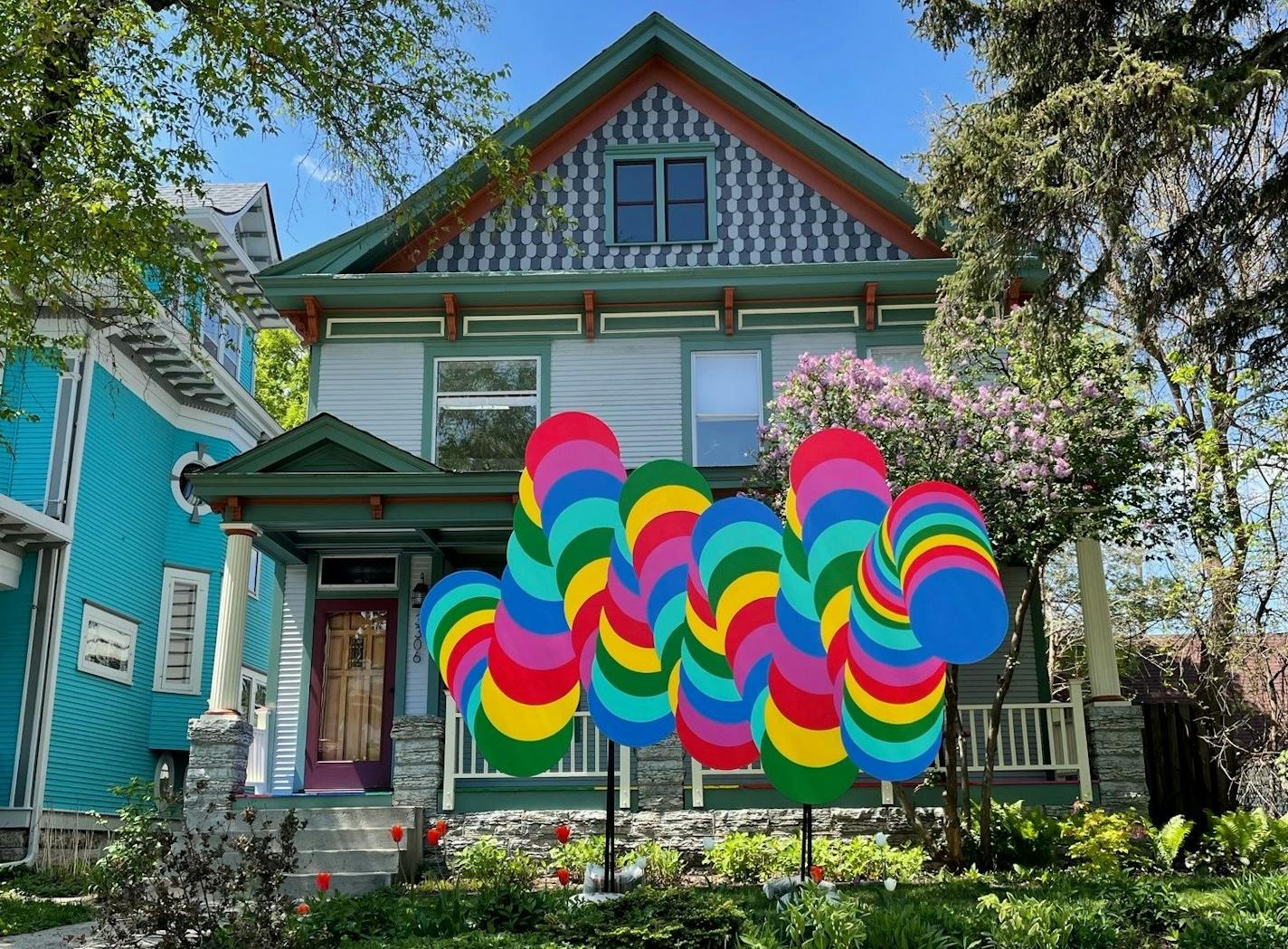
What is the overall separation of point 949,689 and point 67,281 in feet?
30.7

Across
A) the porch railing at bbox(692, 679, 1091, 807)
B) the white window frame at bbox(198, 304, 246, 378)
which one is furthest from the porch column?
→ the white window frame at bbox(198, 304, 246, 378)

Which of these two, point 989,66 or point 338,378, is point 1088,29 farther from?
point 338,378

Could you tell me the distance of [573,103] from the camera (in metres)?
16.3

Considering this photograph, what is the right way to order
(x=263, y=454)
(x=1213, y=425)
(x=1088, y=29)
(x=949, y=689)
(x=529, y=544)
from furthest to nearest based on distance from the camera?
(x=1213, y=425) < (x=263, y=454) < (x=949, y=689) < (x=1088, y=29) < (x=529, y=544)

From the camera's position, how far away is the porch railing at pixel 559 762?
12.4 m

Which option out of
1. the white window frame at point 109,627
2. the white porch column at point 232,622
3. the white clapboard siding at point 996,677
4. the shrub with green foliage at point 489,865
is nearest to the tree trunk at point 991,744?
the white clapboard siding at point 996,677

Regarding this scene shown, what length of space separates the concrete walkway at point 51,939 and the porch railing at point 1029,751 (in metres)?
5.84

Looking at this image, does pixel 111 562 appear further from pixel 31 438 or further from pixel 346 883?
pixel 346 883

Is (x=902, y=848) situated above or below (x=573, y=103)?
below

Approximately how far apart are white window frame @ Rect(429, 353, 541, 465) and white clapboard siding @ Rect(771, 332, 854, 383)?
3.21 meters

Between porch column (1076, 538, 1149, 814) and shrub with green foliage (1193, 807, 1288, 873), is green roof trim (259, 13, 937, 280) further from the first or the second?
shrub with green foliage (1193, 807, 1288, 873)

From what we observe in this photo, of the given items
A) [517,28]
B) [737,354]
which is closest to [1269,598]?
[737,354]

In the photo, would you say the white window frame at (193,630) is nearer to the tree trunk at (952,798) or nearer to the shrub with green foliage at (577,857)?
the shrub with green foliage at (577,857)

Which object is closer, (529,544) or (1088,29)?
(529,544)
